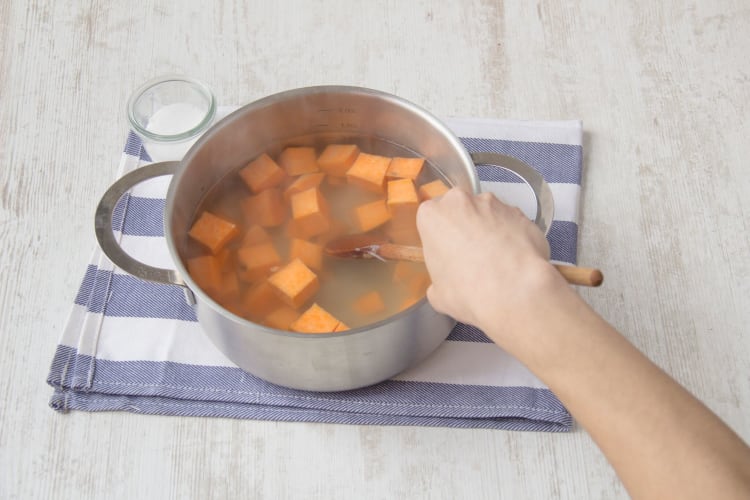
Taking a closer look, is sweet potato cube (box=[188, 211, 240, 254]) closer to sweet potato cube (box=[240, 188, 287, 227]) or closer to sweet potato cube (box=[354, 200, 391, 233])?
sweet potato cube (box=[240, 188, 287, 227])

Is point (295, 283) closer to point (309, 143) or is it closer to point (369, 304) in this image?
point (369, 304)

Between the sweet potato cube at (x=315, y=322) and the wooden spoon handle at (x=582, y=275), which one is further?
the sweet potato cube at (x=315, y=322)

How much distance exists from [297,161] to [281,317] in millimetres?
249

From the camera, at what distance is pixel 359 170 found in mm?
1128

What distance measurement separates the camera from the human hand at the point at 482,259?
787 millimetres

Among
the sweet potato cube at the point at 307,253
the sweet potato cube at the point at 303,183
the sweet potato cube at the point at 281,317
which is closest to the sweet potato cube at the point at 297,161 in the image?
the sweet potato cube at the point at 303,183

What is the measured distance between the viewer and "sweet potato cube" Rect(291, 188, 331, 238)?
1089mm

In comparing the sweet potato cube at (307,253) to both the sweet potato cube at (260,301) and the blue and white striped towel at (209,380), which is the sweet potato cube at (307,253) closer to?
the sweet potato cube at (260,301)

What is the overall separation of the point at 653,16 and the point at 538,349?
2.91 feet

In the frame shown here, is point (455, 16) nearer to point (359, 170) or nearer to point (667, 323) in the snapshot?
point (359, 170)

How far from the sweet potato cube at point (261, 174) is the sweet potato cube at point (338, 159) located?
64mm

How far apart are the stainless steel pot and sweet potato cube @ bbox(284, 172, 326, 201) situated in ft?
0.18

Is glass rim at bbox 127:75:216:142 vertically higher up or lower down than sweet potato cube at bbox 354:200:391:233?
higher up

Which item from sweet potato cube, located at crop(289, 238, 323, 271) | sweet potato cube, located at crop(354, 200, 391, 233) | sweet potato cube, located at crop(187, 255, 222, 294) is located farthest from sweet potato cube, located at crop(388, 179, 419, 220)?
sweet potato cube, located at crop(187, 255, 222, 294)
